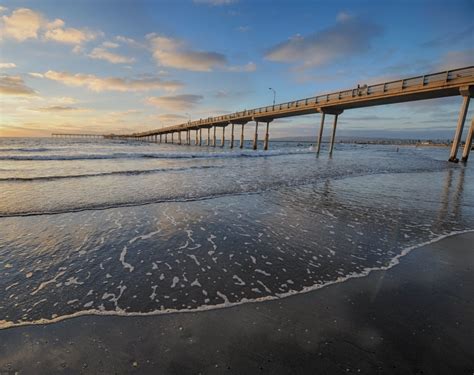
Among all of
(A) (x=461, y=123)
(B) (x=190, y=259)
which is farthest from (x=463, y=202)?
(A) (x=461, y=123)

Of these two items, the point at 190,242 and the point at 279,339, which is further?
the point at 190,242

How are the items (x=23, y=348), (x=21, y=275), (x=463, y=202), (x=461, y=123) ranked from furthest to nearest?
(x=461, y=123)
(x=463, y=202)
(x=21, y=275)
(x=23, y=348)

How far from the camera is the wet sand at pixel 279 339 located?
7.37 ft

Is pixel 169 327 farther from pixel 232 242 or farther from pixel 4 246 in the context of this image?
pixel 4 246

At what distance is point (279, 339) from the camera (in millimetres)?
2572

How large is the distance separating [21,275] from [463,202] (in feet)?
40.4

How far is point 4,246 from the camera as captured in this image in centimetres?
500

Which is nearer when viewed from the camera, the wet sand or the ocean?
the wet sand

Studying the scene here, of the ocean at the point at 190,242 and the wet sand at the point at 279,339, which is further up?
the wet sand at the point at 279,339

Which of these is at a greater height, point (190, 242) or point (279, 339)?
point (279, 339)

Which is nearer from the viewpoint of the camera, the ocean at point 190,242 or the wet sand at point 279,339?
the wet sand at point 279,339

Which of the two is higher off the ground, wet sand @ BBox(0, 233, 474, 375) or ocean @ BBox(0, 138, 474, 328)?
wet sand @ BBox(0, 233, 474, 375)

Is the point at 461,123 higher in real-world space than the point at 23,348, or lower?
higher

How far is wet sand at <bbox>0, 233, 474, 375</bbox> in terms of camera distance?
225cm
